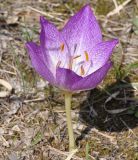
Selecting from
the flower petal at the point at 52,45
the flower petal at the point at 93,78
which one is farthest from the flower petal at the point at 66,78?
the flower petal at the point at 52,45

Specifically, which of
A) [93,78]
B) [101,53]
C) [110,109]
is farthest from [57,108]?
[93,78]

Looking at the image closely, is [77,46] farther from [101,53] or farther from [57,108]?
[57,108]

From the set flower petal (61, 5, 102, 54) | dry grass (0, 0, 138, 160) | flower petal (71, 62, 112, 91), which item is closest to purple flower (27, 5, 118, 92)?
flower petal (61, 5, 102, 54)

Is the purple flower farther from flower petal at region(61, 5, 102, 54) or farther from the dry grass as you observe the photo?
the dry grass

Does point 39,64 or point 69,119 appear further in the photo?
point 69,119

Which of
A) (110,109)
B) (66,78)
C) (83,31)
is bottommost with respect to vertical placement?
(110,109)

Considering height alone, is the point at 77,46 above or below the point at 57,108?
above
